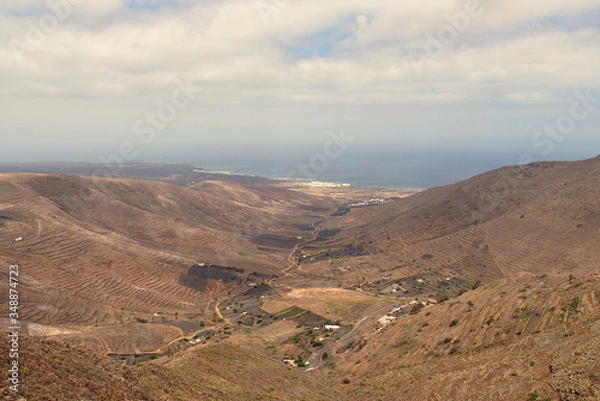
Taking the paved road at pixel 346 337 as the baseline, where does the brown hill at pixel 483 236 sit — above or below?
above

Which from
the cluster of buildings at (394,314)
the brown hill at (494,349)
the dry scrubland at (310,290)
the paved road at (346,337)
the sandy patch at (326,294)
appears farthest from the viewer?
the sandy patch at (326,294)

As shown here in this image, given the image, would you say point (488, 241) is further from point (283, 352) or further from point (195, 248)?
point (195, 248)

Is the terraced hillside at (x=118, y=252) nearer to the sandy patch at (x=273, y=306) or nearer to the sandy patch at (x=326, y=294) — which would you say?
the sandy patch at (x=273, y=306)

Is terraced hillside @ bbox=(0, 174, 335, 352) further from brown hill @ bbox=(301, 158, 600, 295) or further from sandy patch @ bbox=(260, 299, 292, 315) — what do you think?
brown hill @ bbox=(301, 158, 600, 295)

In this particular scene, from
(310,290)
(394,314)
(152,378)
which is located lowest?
(310,290)

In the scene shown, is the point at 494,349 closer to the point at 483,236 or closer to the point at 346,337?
the point at 346,337

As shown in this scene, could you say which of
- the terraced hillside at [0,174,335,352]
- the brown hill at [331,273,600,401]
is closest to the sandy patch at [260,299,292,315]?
the terraced hillside at [0,174,335,352]

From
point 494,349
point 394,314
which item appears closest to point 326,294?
point 394,314

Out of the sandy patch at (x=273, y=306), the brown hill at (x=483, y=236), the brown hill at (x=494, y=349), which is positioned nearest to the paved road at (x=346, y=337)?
the brown hill at (x=494, y=349)
